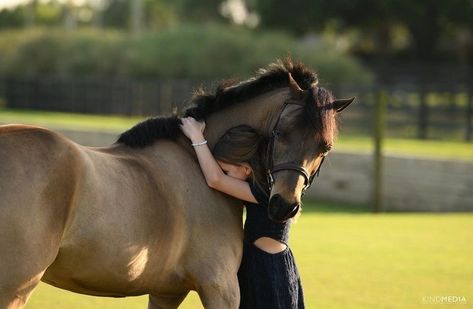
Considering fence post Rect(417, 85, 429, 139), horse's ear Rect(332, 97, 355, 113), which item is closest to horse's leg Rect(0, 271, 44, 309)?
horse's ear Rect(332, 97, 355, 113)

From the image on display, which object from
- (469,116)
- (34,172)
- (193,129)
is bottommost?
(469,116)

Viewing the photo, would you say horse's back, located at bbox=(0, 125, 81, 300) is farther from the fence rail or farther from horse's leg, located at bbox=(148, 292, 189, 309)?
the fence rail

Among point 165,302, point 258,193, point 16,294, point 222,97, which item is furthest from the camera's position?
point 222,97

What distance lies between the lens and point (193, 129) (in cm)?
523

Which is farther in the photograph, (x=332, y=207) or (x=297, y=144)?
(x=332, y=207)

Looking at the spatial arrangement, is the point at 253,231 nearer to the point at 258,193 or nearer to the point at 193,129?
the point at 258,193

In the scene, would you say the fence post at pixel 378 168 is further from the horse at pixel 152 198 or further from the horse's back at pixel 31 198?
the horse's back at pixel 31 198

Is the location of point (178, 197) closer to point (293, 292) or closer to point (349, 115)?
point (293, 292)

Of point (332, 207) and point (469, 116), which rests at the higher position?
point (332, 207)

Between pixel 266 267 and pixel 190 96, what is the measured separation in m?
1.12

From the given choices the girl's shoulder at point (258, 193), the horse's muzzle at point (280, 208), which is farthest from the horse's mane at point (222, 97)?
the horse's muzzle at point (280, 208)

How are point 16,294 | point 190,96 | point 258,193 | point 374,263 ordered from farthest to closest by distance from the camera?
1. point 374,263
2. point 190,96
3. point 258,193
4. point 16,294

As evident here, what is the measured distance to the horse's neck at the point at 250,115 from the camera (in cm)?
515

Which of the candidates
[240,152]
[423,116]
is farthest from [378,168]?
[240,152]
